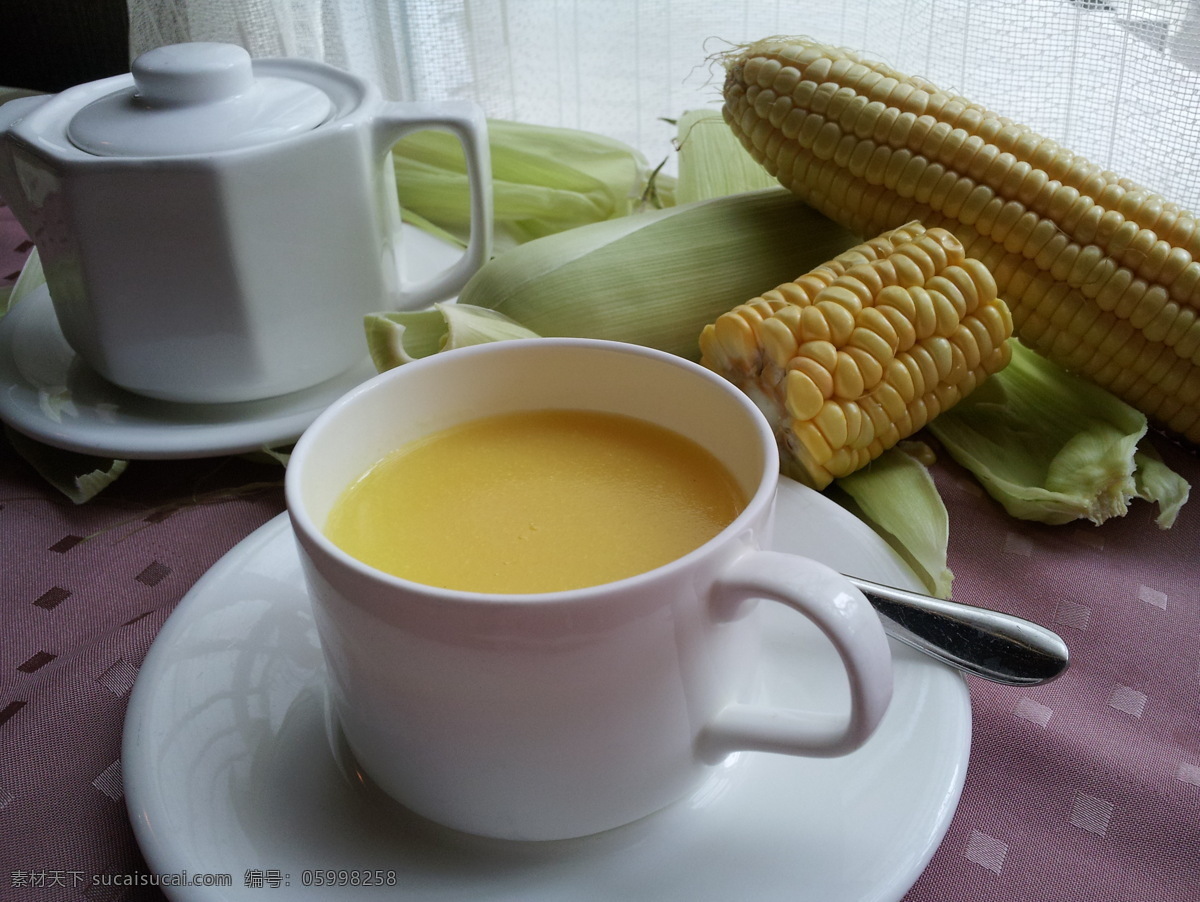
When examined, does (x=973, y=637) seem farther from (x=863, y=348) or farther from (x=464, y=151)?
(x=464, y=151)

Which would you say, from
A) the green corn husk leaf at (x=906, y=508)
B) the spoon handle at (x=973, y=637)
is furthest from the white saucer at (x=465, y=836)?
the green corn husk leaf at (x=906, y=508)

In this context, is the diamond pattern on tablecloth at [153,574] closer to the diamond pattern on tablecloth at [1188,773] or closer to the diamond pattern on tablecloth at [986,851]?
the diamond pattern on tablecloth at [986,851]

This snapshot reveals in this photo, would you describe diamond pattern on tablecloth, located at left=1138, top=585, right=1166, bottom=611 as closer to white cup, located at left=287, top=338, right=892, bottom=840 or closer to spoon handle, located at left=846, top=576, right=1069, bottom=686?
spoon handle, located at left=846, top=576, right=1069, bottom=686

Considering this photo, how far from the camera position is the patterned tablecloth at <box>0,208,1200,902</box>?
0.51m

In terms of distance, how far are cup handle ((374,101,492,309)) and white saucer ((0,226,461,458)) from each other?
10cm

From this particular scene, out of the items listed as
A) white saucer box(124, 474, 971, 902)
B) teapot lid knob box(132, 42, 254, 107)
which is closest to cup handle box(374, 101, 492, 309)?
teapot lid knob box(132, 42, 254, 107)

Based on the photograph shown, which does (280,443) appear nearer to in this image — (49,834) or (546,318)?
(546,318)

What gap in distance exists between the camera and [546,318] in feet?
2.89

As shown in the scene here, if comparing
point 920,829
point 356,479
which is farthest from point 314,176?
point 920,829

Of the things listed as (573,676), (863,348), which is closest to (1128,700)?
(863,348)

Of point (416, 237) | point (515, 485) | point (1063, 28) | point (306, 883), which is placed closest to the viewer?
point (306, 883)

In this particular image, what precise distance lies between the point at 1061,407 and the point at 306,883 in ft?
2.22

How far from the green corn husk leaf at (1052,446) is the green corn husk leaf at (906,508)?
62 millimetres

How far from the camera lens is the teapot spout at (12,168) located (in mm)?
781
